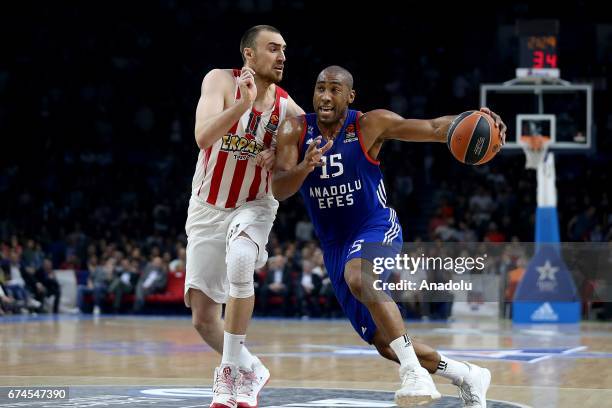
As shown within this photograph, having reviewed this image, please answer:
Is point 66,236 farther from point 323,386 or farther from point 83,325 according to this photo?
point 323,386

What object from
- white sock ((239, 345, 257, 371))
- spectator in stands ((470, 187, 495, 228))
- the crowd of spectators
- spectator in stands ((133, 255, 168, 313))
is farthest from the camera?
spectator in stands ((470, 187, 495, 228))

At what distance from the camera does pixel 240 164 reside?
6.80 meters

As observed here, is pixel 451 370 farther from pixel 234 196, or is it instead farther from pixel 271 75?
pixel 271 75

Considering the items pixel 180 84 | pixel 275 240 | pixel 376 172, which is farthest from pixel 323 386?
pixel 180 84

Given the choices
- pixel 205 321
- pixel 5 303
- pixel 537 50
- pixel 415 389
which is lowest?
pixel 5 303

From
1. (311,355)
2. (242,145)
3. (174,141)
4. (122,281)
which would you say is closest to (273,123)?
(242,145)

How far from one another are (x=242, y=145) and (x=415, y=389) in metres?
1.98

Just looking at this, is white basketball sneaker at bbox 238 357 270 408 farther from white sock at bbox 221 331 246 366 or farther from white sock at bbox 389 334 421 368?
white sock at bbox 389 334 421 368

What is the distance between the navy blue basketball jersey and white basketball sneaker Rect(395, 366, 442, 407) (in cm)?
97

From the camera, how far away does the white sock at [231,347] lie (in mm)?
6520

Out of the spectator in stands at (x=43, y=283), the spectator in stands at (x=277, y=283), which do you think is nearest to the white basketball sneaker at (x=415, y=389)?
the spectator in stands at (x=277, y=283)

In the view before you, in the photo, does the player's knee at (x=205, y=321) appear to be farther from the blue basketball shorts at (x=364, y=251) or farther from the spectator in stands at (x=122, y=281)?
the spectator in stands at (x=122, y=281)

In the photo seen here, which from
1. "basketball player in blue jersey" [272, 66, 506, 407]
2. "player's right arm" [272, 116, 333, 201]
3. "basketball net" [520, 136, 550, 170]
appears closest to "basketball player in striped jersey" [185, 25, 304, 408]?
"player's right arm" [272, 116, 333, 201]

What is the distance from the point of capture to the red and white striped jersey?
267 inches
